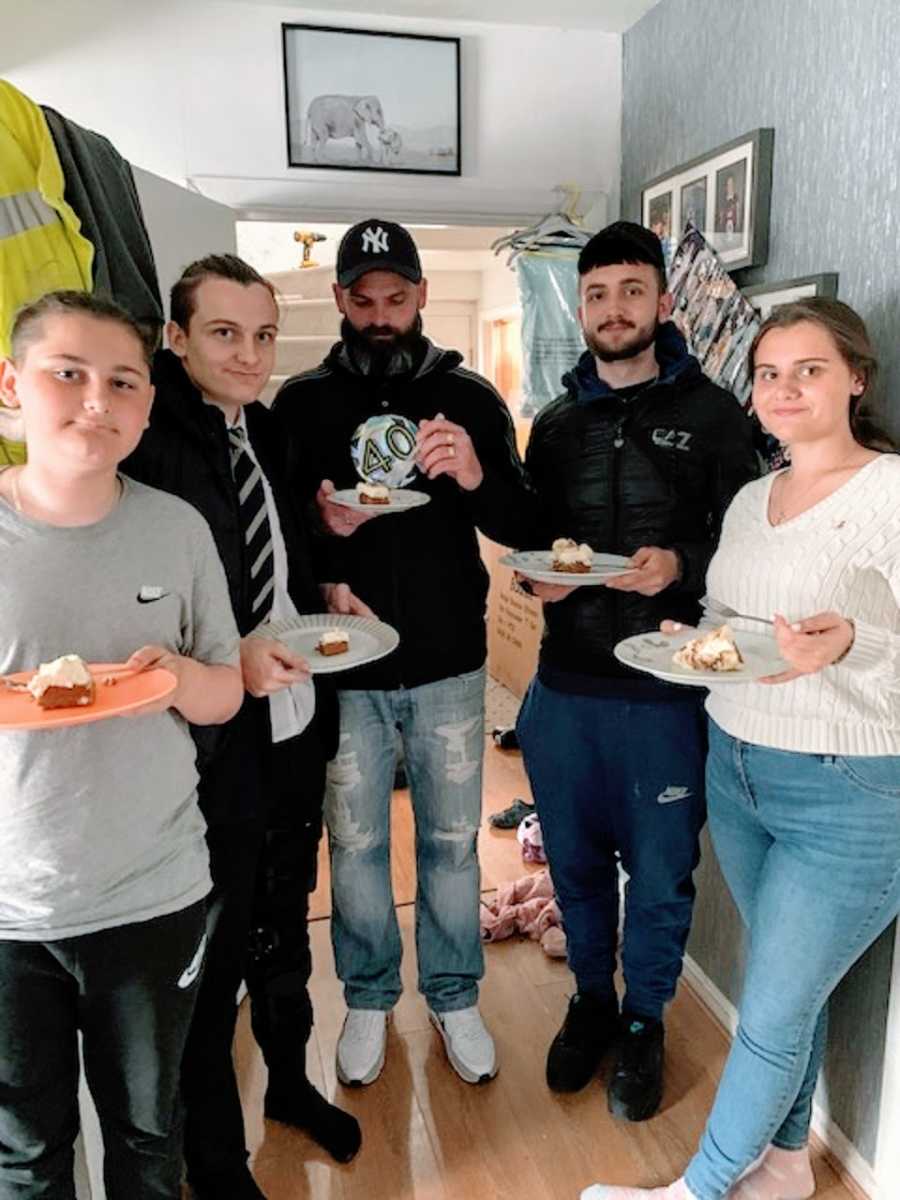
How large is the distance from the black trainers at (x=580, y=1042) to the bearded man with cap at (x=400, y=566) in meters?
0.14

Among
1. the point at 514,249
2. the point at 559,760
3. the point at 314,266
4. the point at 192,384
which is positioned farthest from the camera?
the point at 314,266

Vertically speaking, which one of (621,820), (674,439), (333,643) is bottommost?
(621,820)

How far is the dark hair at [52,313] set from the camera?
105cm

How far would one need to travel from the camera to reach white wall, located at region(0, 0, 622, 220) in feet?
7.28

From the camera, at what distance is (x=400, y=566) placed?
1772 mm

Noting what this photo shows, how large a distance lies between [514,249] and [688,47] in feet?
2.22

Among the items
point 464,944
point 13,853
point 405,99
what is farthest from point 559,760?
point 405,99

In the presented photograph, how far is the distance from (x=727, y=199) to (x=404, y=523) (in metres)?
1.01

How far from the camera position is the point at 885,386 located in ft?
5.10

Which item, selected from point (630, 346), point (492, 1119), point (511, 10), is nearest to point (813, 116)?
point (630, 346)

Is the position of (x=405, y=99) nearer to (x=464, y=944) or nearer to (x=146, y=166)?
(x=146, y=166)

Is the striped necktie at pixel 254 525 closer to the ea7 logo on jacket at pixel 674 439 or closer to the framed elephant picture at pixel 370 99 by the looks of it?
the ea7 logo on jacket at pixel 674 439

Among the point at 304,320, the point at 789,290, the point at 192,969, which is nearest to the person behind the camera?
the point at 192,969

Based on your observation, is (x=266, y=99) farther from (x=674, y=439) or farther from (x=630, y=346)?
(x=674, y=439)
